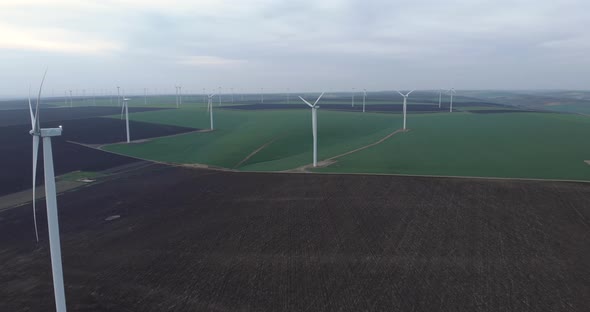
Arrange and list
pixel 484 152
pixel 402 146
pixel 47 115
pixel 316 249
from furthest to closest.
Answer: pixel 47 115 → pixel 402 146 → pixel 484 152 → pixel 316 249

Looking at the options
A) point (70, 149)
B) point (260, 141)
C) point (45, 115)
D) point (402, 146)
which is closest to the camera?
point (70, 149)

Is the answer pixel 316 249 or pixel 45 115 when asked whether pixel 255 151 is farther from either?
pixel 45 115

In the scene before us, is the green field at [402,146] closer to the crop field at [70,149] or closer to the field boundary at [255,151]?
the field boundary at [255,151]

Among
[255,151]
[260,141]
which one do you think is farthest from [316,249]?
[260,141]

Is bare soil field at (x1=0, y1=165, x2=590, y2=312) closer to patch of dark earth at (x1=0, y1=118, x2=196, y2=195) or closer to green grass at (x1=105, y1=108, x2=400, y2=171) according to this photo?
patch of dark earth at (x1=0, y1=118, x2=196, y2=195)

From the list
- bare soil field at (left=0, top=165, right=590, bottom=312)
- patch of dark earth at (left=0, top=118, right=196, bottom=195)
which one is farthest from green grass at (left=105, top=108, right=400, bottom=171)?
bare soil field at (left=0, top=165, right=590, bottom=312)

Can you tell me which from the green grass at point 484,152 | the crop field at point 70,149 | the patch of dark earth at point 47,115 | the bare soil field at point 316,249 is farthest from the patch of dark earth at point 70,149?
the green grass at point 484,152
